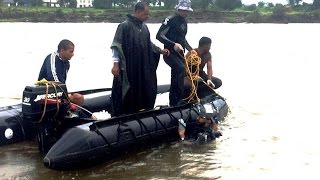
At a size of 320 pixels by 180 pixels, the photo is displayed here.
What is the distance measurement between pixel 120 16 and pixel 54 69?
80294 mm

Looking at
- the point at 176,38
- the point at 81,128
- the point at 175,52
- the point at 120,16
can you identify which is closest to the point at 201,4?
the point at 120,16

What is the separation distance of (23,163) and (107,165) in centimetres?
111

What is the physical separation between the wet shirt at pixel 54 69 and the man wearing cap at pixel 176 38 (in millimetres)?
1987

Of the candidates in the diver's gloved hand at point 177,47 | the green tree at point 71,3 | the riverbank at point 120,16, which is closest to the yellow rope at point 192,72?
the diver's gloved hand at point 177,47

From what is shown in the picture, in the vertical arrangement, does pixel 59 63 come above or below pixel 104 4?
below

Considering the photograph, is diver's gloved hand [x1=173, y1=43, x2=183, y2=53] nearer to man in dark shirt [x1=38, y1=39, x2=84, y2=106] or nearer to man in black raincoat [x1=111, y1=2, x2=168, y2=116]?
man in black raincoat [x1=111, y1=2, x2=168, y2=116]

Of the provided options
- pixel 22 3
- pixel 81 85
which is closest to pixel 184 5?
pixel 81 85

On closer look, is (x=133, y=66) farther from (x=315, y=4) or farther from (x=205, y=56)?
(x=315, y=4)

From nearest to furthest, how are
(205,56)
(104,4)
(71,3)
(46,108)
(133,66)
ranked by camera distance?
(46,108)
(133,66)
(205,56)
(104,4)
(71,3)

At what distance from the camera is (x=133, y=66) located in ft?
25.0

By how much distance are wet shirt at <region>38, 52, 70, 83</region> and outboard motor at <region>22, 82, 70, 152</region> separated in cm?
25

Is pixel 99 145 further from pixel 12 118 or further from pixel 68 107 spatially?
pixel 12 118

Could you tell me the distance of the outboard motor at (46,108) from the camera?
643 centimetres

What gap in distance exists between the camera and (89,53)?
27.5m
